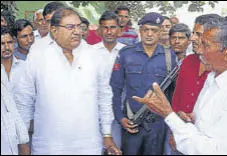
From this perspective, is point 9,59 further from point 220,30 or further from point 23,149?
point 220,30

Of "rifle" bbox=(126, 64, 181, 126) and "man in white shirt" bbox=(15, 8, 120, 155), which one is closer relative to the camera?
"man in white shirt" bbox=(15, 8, 120, 155)

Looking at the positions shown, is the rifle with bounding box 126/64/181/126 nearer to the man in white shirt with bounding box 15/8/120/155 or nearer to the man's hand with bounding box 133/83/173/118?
the man in white shirt with bounding box 15/8/120/155

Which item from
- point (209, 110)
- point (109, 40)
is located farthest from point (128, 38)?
point (209, 110)

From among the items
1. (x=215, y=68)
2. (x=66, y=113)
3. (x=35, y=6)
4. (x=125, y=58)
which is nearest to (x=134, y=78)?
(x=125, y=58)

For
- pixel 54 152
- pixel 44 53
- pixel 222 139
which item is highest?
pixel 44 53

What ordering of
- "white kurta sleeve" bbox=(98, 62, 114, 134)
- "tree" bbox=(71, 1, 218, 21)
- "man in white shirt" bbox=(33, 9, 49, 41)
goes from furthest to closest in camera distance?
"tree" bbox=(71, 1, 218, 21), "man in white shirt" bbox=(33, 9, 49, 41), "white kurta sleeve" bbox=(98, 62, 114, 134)

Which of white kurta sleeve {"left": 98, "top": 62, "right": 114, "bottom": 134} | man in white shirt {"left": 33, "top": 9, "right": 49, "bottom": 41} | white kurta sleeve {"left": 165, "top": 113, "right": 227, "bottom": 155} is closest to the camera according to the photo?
white kurta sleeve {"left": 165, "top": 113, "right": 227, "bottom": 155}

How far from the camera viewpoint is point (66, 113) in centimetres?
304

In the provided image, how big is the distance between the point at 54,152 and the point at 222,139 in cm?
157

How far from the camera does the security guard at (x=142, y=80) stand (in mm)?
3941

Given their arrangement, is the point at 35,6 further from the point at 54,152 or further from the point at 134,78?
A: the point at 54,152

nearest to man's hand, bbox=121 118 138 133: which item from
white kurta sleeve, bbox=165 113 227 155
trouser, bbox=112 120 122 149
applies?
trouser, bbox=112 120 122 149

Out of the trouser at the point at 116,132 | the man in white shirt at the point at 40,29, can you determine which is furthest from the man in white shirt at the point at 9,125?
the man in white shirt at the point at 40,29

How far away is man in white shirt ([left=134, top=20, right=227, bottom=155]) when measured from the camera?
1.92 metres
